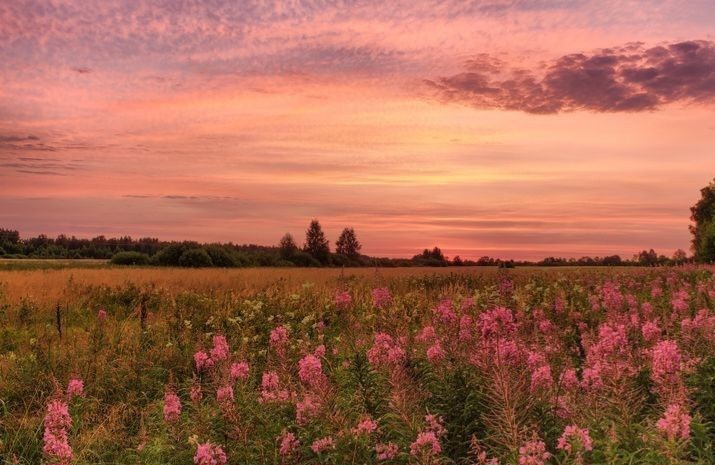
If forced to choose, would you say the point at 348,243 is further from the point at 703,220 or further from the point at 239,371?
the point at 239,371

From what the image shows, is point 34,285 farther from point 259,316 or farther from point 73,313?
point 259,316

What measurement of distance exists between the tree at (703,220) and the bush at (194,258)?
40300 mm

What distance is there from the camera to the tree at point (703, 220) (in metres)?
51.7

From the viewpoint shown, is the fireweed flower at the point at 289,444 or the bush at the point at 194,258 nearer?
the fireweed flower at the point at 289,444

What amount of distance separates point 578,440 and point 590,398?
156 centimetres

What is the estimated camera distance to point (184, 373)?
31.6 ft

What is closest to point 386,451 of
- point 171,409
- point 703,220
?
point 171,409

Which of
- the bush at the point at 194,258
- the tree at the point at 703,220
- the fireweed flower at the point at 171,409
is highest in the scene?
the tree at the point at 703,220

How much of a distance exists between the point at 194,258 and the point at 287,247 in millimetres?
17177

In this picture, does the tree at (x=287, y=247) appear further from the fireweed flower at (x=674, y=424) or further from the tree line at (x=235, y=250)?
the fireweed flower at (x=674, y=424)

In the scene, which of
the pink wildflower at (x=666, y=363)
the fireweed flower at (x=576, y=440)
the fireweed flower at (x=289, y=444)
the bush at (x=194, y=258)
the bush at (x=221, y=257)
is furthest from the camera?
the bush at (x=221, y=257)

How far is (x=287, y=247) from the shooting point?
63.1 m

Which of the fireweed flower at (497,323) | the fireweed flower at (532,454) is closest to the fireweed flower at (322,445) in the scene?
the fireweed flower at (532,454)

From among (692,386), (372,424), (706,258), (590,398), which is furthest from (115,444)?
(706,258)
